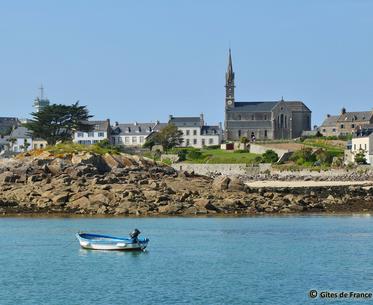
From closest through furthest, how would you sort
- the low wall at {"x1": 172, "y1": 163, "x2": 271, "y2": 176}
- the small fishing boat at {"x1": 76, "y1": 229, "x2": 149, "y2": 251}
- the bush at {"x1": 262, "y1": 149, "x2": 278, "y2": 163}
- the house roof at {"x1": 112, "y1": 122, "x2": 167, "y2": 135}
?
the small fishing boat at {"x1": 76, "y1": 229, "x2": 149, "y2": 251} → the low wall at {"x1": 172, "y1": 163, "x2": 271, "y2": 176} → the bush at {"x1": 262, "y1": 149, "x2": 278, "y2": 163} → the house roof at {"x1": 112, "y1": 122, "x2": 167, "y2": 135}

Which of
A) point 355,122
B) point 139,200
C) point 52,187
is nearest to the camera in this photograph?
point 139,200

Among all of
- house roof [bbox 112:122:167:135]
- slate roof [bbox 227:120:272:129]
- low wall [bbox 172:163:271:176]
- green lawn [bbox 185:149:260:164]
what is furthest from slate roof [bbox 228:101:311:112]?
low wall [bbox 172:163:271:176]

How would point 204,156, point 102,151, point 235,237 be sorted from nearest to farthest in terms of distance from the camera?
point 235,237 → point 102,151 → point 204,156

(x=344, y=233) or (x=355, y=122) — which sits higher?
(x=355, y=122)

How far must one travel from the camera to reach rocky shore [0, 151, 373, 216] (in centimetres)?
6319

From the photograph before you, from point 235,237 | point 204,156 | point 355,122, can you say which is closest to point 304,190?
point 235,237

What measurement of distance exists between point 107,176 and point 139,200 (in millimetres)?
9564

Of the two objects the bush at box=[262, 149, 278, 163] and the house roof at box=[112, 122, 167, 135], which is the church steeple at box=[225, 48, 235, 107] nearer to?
the house roof at box=[112, 122, 167, 135]

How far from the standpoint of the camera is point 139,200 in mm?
63969

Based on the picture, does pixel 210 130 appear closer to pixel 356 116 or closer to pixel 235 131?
pixel 235 131

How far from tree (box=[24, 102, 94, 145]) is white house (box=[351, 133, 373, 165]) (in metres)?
28.6

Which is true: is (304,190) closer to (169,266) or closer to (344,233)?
(344,233)

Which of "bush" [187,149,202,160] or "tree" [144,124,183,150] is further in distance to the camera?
"tree" [144,124,183,150]

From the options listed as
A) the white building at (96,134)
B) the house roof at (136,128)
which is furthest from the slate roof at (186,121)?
the white building at (96,134)
